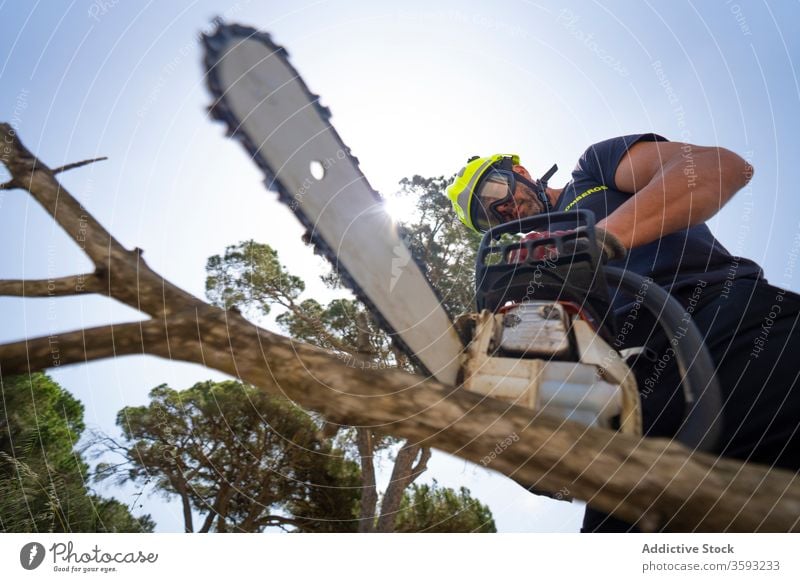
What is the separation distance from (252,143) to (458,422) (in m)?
0.70

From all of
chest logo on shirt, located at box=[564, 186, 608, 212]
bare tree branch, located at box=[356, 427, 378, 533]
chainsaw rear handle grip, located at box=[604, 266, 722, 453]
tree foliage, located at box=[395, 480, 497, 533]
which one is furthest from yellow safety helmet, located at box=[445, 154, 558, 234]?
tree foliage, located at box=[395, 480, 497, 533]

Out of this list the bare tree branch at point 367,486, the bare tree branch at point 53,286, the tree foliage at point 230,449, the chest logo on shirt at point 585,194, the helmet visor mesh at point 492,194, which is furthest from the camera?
the bare tree branch at point 367,486

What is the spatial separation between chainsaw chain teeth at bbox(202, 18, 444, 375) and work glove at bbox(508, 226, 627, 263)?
0.73ft

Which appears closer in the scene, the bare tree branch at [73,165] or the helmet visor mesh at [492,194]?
the bare tree branch at [73,165]

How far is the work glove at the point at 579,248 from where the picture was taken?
927 mm

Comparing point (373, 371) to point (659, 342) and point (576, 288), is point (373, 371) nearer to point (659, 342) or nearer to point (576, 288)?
point (576, 288)

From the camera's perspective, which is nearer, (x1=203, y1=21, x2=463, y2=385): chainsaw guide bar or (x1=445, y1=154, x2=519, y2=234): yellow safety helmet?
(x1=203, y1=21, x2=463, y2=385): chainsaw guide bar

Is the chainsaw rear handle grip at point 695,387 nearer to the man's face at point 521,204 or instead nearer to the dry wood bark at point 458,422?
the dry wood bark at point 458,422

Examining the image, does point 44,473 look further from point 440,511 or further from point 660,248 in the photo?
point 440,511

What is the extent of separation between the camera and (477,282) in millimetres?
1026

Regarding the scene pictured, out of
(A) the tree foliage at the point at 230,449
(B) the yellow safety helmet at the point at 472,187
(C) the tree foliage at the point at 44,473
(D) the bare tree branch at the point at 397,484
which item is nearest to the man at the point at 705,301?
(B) the yellow safety helmet at the point at 472,187

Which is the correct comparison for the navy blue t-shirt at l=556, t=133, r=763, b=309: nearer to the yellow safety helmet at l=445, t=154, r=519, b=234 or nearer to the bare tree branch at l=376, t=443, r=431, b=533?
the yellow safety helmet at l=445, t=154, r=519, b=234

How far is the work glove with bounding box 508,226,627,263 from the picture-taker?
0.93 metres
